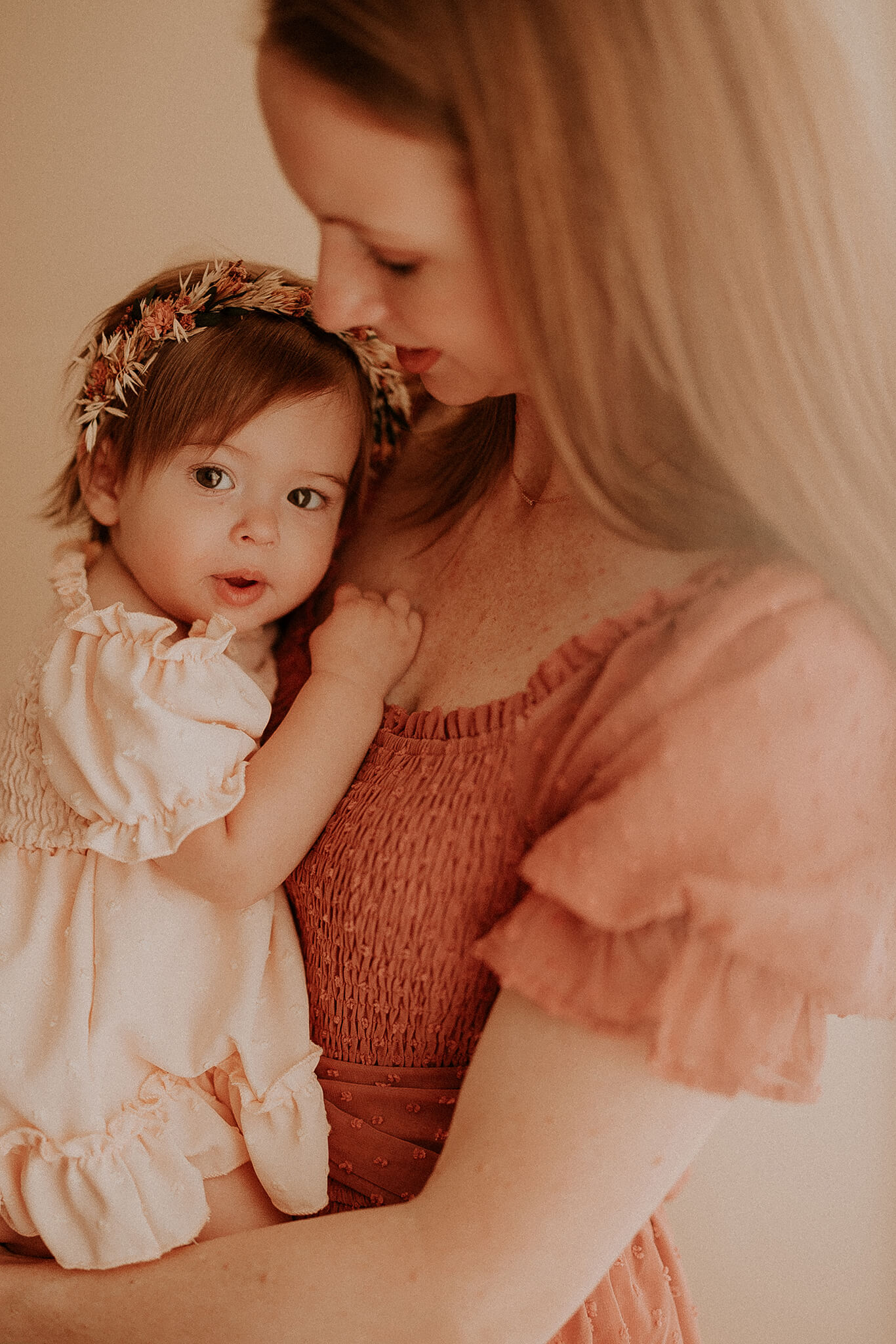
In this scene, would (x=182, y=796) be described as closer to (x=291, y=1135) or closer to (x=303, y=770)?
(x=303, y=770)

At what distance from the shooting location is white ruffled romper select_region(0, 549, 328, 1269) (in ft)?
2.93

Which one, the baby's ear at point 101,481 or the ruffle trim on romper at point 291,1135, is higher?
the baby's ear at point 101,481

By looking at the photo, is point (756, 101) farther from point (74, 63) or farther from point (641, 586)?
point (74, 63)

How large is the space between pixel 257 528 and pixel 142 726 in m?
0.24

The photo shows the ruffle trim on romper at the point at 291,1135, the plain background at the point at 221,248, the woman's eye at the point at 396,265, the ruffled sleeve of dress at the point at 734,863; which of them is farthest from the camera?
the plain background at the point at 221,248

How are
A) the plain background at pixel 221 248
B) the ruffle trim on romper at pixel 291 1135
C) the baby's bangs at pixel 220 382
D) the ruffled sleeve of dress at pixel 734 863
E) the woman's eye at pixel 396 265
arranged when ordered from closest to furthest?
the ruffled sleeve of dress at pixel 734 863 < the woman's eye at pixel 396 265 < the ruffle trim on romper at pixel 291 1135 < the baby's bangs at pixel 220 382 < the plain background at pixel 221 248

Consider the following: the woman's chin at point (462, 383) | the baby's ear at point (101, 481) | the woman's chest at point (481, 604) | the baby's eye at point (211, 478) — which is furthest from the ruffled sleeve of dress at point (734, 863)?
the baby's ear at point (101, 481)

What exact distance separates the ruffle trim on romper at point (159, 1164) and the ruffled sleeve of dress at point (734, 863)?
32 cm

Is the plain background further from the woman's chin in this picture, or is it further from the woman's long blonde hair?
the woman's long blonde hair

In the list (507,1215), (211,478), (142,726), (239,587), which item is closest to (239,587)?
(239,587)

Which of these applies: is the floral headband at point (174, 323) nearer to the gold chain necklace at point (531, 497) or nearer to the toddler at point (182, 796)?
the toddler at point (182, 796)

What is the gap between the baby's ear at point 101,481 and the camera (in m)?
1.12

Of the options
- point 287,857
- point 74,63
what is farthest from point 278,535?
point 74,63

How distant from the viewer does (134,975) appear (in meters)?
0.95
